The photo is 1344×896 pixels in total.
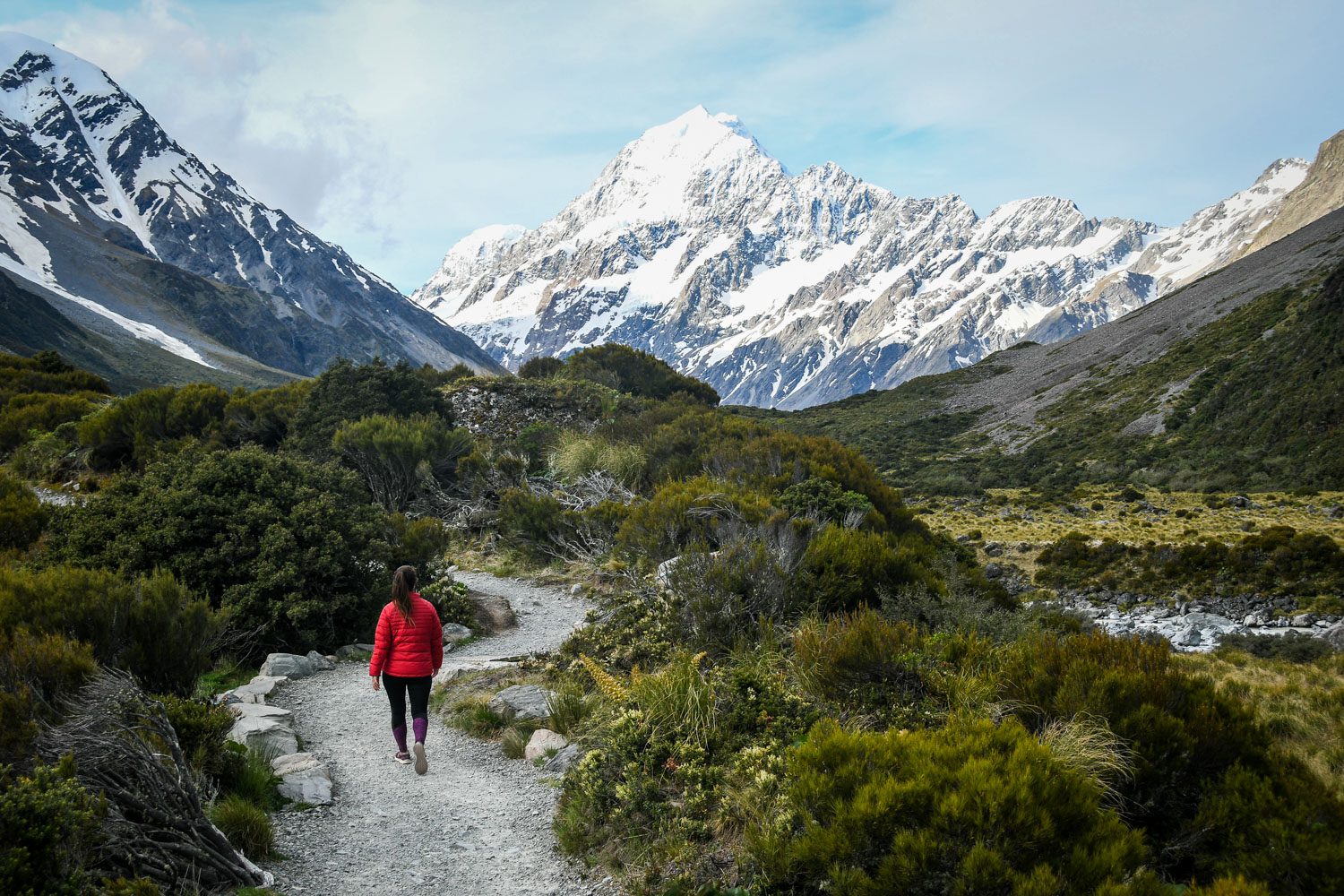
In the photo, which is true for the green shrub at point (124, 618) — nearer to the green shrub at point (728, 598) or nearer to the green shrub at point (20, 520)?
the green shrub at point (728, 598)

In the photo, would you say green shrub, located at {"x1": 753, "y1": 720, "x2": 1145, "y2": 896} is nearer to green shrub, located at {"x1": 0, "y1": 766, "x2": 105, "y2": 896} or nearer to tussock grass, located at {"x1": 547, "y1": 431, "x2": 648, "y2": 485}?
green shrub, located at {"x1": 0, "y1": 766, "x2": 105, "y2": 896}

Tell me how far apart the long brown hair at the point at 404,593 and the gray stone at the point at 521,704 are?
55.0 inches

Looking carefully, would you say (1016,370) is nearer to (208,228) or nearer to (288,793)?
(288,793)

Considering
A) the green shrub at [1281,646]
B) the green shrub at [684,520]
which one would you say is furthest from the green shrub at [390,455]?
the green shrub at [1281,646]

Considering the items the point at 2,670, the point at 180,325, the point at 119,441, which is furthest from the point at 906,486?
the point at 180,325

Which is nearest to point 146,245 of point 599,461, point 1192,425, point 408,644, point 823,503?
point 599,461

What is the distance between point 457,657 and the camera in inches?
379

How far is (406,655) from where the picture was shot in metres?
6.02

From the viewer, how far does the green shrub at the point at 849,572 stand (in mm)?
8234

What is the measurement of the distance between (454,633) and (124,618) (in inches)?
191

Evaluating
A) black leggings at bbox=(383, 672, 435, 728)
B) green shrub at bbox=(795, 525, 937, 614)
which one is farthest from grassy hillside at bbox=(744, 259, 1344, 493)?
black leggings at bbox=(383, 672, 435, 728)

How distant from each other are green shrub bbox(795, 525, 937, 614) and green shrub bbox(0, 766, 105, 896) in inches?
244

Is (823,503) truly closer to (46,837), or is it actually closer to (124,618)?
(124,618)

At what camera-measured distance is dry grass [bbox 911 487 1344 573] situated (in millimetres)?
21641
